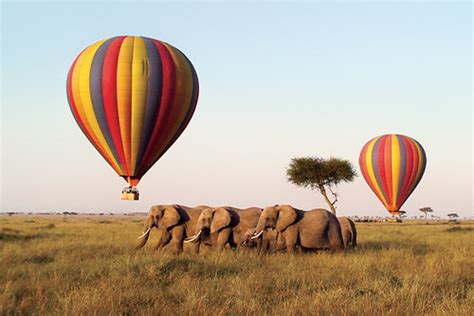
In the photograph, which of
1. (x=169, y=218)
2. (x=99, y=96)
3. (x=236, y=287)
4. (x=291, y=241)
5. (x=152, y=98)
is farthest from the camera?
(x=152, y=98)

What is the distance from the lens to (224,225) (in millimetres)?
17016

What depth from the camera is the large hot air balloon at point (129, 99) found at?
92.7 ft

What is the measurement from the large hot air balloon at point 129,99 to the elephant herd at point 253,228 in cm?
1062

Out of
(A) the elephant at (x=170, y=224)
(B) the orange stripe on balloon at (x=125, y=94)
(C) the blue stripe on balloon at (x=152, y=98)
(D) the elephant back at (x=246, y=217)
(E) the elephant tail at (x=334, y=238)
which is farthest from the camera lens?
(C) the blue stripe on balloon at (x=152, y=98)

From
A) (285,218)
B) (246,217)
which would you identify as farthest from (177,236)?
(285,218)

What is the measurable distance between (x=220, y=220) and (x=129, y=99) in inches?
528

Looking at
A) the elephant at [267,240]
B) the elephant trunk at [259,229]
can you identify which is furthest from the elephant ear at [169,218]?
the elephant trunk at [259,229]

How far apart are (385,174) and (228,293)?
4933cm

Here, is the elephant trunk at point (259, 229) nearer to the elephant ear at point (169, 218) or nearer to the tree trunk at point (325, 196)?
the elephant ear at point (169, 218)

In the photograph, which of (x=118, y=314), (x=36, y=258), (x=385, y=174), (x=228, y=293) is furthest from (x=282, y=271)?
(x=385, y=174)

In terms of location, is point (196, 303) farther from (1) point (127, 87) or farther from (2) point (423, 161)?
(2) point (423, 161)

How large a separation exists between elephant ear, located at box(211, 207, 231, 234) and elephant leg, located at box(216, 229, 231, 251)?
219 mm

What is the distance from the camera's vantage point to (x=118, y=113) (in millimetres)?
28219

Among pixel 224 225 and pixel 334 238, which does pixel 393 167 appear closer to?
pixel 334 238
